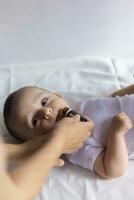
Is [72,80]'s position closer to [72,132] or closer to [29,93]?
[29,93]

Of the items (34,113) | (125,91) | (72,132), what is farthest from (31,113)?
(125,91)

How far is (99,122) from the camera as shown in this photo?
1.00 meters

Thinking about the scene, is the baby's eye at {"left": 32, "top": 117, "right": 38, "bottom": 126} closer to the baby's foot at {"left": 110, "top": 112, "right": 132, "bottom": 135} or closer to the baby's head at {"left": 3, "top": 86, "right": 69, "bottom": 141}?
the baby's head at {"left": 3, "top": 86, "right": 69, "bottom": 141}

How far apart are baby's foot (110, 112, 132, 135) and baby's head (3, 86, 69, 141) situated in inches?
5.3

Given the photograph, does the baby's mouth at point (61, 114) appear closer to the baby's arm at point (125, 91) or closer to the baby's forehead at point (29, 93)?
the baby's forehead at point (29, 93)

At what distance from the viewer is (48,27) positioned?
1.31 metres

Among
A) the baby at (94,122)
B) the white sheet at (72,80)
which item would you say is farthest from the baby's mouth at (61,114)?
the white sheet at (72,80)

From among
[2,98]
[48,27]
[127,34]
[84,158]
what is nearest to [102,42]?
[127,34]

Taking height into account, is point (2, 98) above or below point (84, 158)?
above

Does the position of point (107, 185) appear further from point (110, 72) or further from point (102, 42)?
point (102, 42)

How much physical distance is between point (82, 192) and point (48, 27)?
2.02 ft

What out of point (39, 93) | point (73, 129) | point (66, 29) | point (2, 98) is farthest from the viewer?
point (66, 29)

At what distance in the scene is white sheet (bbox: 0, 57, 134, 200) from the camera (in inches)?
36.9

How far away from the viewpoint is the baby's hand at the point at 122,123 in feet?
3.01
